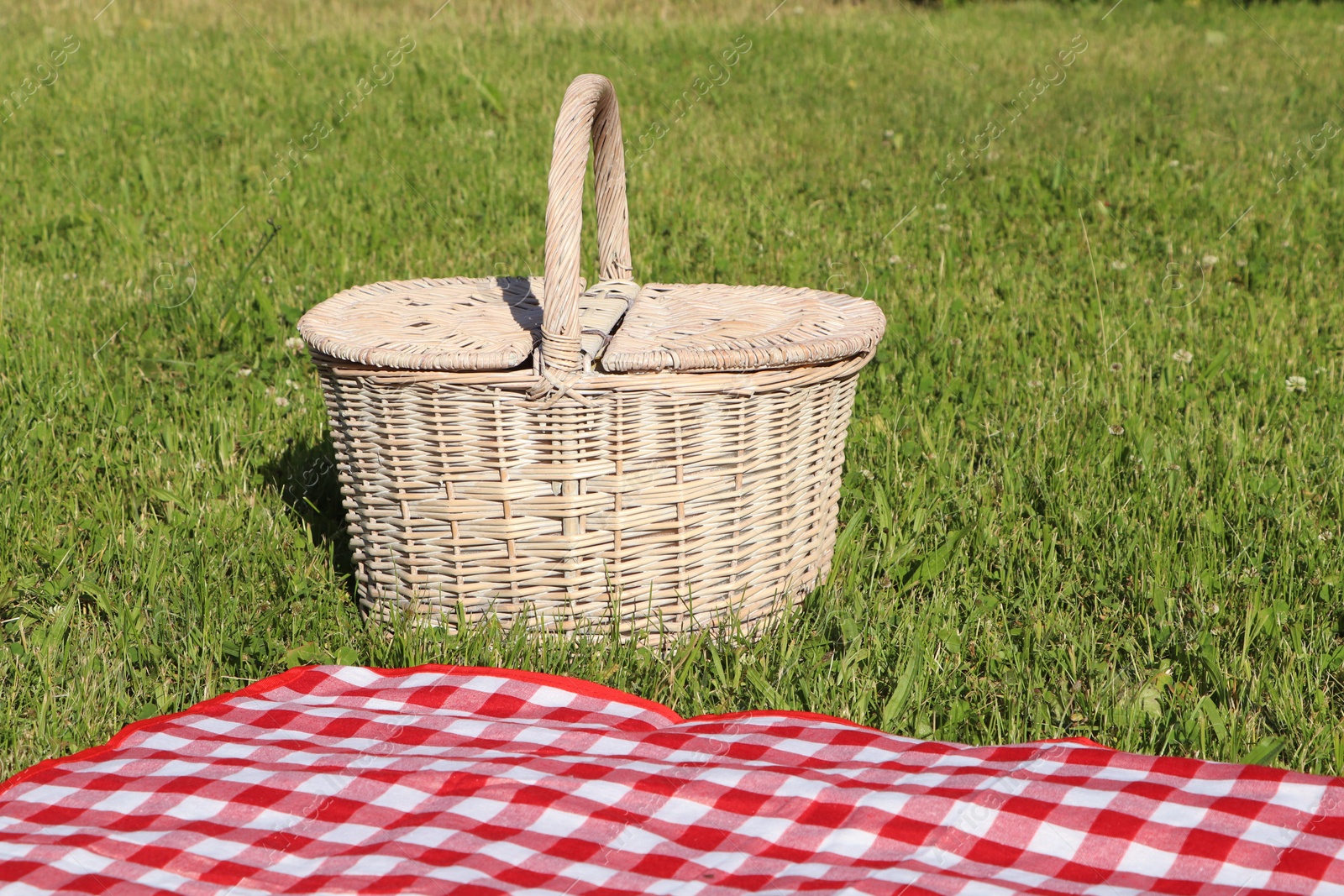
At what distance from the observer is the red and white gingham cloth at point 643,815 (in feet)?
5.05

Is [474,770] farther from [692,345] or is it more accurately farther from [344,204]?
[344,204]

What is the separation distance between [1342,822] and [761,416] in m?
1.07

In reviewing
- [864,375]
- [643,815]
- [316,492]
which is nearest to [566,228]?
[643,815]

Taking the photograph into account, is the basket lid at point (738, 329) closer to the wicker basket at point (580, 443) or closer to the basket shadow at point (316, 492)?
the wicker basket at point (580, 443)

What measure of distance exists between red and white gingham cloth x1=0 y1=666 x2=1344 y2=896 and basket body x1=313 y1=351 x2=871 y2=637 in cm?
34

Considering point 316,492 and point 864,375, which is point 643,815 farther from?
point 864,375

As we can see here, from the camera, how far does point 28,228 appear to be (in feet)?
15.6

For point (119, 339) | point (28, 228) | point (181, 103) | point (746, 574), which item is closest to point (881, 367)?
point (746, 574)

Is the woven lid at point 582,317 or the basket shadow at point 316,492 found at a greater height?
the woven lid at point 582,317

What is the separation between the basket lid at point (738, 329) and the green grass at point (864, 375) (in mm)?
547

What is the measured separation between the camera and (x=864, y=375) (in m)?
3.58

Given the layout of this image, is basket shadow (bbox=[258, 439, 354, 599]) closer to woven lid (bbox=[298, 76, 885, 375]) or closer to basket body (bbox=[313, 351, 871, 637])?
basket body (bbox=[313, 351, 871, 637])

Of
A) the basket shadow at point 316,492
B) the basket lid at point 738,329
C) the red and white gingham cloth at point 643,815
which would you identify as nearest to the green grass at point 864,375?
the basket shadow at point 316,492

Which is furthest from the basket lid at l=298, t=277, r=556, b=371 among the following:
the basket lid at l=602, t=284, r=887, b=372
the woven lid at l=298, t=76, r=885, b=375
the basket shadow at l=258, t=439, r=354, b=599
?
the basket shadow at l=258, t=439, r=354, b=599
